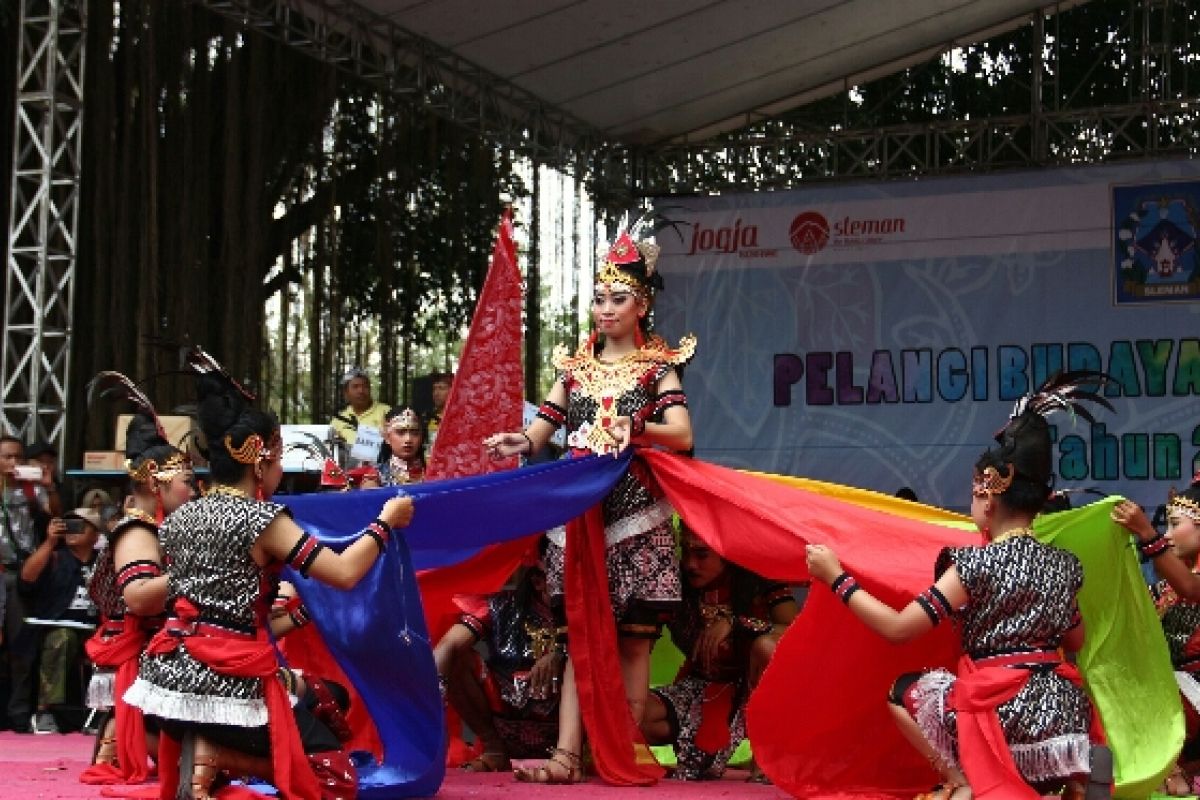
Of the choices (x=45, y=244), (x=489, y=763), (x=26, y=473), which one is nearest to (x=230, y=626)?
(x=489, y=763)

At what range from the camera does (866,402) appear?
12070 mm

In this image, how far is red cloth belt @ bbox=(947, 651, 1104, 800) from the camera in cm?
416

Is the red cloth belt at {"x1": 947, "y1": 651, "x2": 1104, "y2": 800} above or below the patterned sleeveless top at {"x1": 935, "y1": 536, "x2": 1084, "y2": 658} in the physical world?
below

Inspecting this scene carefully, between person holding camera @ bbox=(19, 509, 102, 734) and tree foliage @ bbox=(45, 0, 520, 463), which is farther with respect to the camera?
tree foliage @ bbox=(45, 0, 520, 463)

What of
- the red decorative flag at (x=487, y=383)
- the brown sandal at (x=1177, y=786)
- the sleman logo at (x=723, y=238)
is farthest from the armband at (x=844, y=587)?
the sleman logo at (x=723, y=238)

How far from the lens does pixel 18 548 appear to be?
834 centimetres

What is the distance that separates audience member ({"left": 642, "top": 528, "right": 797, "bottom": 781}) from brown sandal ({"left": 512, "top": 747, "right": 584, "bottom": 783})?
544 mm

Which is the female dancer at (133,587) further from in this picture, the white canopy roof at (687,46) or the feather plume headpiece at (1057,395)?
the white canopy roof at (687,46)

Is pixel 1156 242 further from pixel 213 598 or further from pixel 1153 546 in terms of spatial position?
pixel 213 598

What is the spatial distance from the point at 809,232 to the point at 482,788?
26.0ft

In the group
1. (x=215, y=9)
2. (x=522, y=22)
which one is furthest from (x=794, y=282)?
(x=215, y=9)

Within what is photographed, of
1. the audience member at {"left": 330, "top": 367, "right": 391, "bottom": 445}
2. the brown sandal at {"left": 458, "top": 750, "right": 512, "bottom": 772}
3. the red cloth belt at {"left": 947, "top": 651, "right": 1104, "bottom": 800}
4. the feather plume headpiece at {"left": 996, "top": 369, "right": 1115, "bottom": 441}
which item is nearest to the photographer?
the red cloth belt at {"left": 947, "top": 651, "right": 1104, "bottom": 800}

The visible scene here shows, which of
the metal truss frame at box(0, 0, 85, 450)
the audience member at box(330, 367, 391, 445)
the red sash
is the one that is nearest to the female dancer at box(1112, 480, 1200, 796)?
the red sash

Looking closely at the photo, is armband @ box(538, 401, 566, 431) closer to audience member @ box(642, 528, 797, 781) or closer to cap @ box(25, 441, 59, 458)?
audience member @ box(642, 528, 797, 781)
